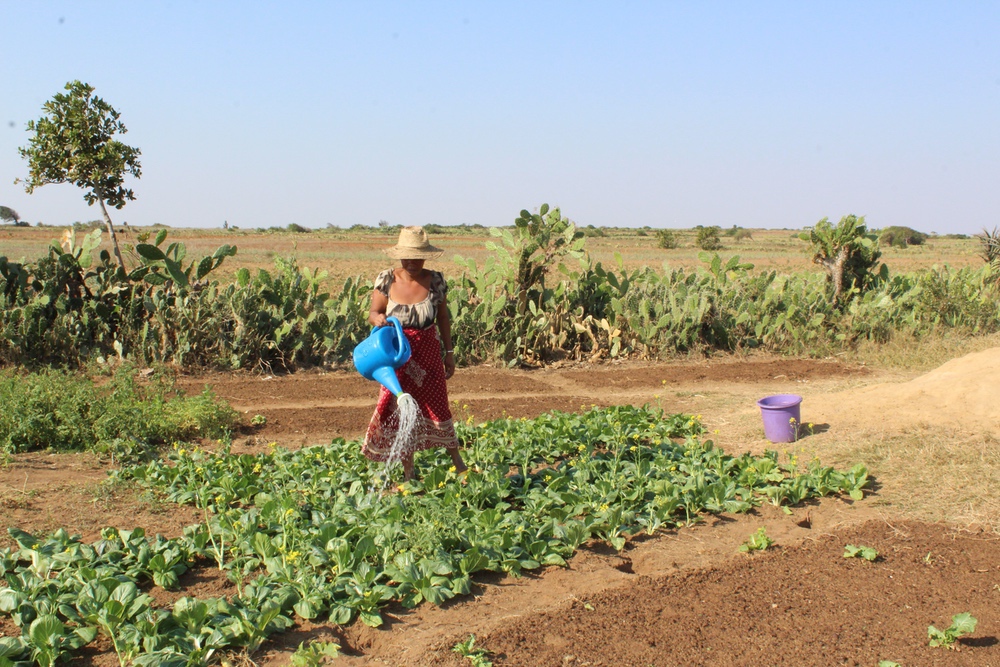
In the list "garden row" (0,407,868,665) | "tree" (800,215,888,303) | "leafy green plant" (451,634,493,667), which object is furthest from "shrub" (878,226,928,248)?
"leafy green plant" (451,634,493,667)

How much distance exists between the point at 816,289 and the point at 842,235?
39.3 inches

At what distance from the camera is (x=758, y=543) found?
173 inches

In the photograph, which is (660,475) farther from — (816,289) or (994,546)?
(816,289)

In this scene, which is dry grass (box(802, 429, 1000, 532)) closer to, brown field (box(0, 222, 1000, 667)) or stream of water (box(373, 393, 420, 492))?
brown field (box(0, 222, 1000, 667))

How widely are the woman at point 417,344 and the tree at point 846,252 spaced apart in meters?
8.22

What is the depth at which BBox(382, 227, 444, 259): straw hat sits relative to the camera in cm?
493

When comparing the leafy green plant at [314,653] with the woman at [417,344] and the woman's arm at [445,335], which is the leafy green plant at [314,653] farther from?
the woman's arm at [445,335]

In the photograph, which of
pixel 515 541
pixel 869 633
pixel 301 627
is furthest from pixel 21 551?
pixel 869 633

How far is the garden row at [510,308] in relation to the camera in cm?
913

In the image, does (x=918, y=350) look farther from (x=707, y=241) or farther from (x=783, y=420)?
(x=707, y=241)

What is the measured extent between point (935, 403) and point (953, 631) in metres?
3.16

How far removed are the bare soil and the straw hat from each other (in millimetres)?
1812

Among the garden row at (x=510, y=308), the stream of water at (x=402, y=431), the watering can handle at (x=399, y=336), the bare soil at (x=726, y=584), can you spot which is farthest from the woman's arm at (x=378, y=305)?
the garden row at (x=510, y=308)

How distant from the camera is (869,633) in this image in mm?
3566
